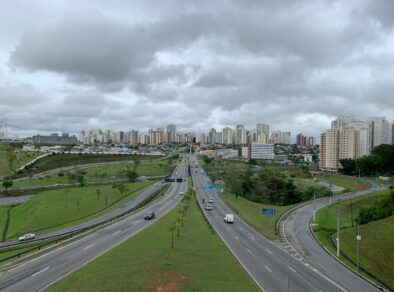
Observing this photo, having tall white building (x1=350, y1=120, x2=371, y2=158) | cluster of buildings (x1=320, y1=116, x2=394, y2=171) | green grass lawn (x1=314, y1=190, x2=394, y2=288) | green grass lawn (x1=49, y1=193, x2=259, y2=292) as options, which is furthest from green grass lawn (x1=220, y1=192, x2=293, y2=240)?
tall white building (x1=350, y1=120, x2=371, y2=158)

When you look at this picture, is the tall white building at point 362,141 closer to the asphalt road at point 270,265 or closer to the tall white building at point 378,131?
the tall white building at point 378,131

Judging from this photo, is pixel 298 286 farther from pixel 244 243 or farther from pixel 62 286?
pixel 62 286

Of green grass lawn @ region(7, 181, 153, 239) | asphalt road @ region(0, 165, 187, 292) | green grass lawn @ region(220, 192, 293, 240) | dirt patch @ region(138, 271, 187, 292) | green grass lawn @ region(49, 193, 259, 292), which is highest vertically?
dirt patch @ region(138, 271, 187, 292)

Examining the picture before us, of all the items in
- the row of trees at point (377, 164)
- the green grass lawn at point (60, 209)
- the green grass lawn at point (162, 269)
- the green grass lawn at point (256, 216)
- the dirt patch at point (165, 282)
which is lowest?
the green grass lawn at point (60, 209)

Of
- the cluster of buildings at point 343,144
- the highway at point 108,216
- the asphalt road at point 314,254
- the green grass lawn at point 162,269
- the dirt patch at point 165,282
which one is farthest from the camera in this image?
the cluster of buildings at point 343,144

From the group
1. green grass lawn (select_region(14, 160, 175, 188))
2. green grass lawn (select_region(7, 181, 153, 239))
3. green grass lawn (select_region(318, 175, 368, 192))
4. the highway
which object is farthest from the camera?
green grass lawn (select_region(14, 160, 175, 188))

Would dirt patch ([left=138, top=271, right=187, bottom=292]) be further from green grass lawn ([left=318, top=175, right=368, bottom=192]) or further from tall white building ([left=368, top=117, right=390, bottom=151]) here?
tall white building ([left=368, top=117, right=390, bottom=151])

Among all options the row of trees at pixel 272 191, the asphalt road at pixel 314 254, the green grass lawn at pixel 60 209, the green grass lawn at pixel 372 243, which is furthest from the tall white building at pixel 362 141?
the green grass lawn at pixel 372 243

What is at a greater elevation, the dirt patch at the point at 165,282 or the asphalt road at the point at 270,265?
the dirt patch at the point at 165,282
